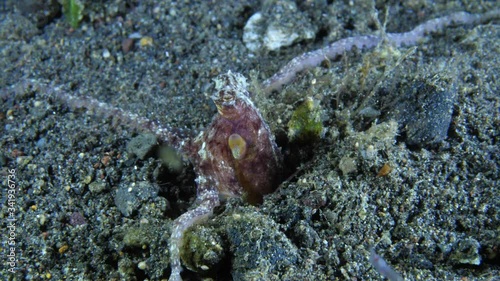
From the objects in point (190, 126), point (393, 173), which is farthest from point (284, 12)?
point (393, 173)

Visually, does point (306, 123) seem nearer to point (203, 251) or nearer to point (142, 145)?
point (203, 251)

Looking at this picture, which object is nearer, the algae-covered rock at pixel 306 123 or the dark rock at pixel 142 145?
the algae-covered rock at pixel 306 123

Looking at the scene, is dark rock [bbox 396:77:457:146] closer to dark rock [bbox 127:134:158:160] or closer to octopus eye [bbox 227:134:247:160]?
octopus eye [bbox 227:134:247:160]

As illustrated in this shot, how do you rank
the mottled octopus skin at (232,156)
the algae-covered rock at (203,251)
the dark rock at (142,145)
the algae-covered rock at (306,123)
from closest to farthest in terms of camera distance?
the algae-covered rock at (203,251), the mottled octopus skin at (232,156), the algae-covered rock at (306,123), the dark rock at (142,145)

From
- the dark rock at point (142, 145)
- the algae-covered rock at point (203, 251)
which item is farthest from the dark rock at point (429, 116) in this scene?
the dark rock at point (142, 145)

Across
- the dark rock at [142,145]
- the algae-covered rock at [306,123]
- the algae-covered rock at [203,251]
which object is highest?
the algae-covered rock at [306,123]

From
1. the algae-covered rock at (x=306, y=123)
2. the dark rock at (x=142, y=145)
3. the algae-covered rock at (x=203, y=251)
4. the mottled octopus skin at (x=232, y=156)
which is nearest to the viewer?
the algae-covered rock at (x=203, y=251)

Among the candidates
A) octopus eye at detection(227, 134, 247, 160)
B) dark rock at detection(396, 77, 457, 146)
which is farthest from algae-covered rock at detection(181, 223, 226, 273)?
dark rock at detection(396, 77, 457, 146)

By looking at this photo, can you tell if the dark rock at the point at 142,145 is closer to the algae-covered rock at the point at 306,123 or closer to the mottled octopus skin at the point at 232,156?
the mottled octopus skin at the point at 232,156

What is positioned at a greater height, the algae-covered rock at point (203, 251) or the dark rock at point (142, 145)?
the dark rock at point (142, 145)
